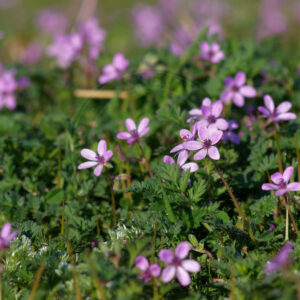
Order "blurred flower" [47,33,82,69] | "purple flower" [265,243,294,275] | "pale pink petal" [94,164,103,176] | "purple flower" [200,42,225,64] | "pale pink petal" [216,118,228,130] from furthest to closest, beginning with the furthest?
"blurred flower" [47,33,82,69]
"purple flower" [200,42,225,64]
"pale pink petal" [216,118,228,130]
"pale pink petal" [94,164,103,176]
"purple flower" [265,243,294,275]

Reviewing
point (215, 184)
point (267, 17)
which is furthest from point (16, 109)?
point (267, 17)

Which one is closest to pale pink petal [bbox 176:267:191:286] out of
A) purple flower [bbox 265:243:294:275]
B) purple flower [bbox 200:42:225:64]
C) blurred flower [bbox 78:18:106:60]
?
purple flower [bbox 265:243:294:275]

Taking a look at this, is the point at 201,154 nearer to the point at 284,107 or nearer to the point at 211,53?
the point at 284,107

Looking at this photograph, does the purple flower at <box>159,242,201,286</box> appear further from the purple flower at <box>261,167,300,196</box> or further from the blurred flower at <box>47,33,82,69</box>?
the blurred flower at <box>47,33,82,69</box>

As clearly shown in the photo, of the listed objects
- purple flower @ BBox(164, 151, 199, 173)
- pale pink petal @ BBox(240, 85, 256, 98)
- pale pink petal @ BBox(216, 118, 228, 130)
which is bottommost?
pale pink petal @ BBox(240, 85, 256, 98)

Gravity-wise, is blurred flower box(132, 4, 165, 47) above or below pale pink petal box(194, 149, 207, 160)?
below
